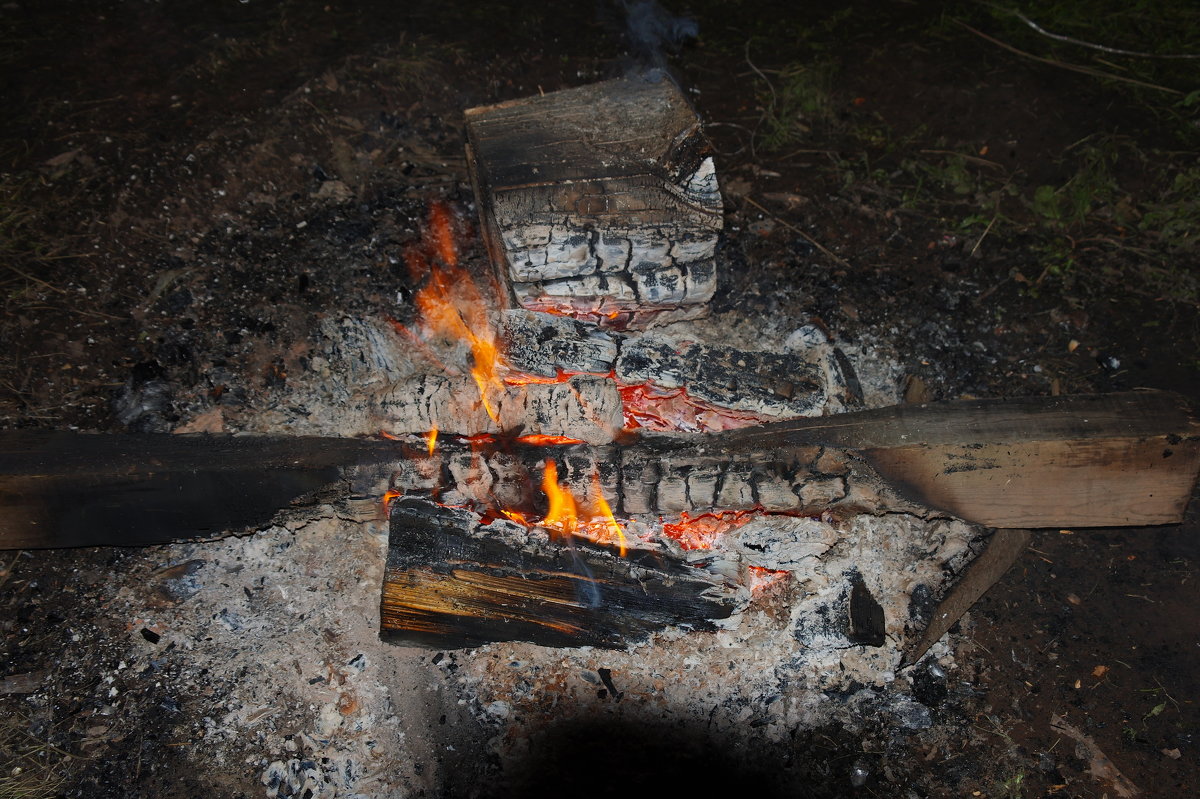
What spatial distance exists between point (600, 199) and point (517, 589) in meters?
1.57

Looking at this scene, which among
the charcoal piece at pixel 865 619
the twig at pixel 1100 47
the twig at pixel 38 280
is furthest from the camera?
the twig at pixel 1100 47

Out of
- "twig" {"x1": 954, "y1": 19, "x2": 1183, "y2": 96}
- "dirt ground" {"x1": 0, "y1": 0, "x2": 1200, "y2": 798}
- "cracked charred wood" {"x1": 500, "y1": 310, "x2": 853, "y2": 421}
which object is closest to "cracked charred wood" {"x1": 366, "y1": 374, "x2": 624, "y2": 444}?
"cracked charred wood" {"x1": 500, "y1": 310, "x2": 853, "y2": 421}

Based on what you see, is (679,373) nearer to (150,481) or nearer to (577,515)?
(577,515)

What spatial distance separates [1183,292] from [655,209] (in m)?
2.78

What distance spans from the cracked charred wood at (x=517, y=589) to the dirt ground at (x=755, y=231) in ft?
1.36

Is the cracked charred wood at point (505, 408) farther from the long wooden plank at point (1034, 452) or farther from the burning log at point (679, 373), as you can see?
the long wooden plank at point (1034, 452)

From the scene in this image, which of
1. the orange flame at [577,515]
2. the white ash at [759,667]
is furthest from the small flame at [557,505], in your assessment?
the white ash at [759,667]

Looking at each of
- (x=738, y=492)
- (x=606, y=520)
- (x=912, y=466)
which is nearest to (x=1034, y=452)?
(x=912, y=466)

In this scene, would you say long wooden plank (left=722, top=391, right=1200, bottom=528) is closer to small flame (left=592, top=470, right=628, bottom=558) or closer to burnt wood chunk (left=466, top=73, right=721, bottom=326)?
small flame (left=592, top=470, right=628, bottom=558)

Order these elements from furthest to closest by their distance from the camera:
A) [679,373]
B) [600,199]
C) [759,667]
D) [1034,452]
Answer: [679,373] < [600,199] < [759,667] < [1034,452]

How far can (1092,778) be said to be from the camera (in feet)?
8.05

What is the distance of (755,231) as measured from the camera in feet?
12.3

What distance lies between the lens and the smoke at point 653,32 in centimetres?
453

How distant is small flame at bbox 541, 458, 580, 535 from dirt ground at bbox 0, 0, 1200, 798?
0.91 meters
